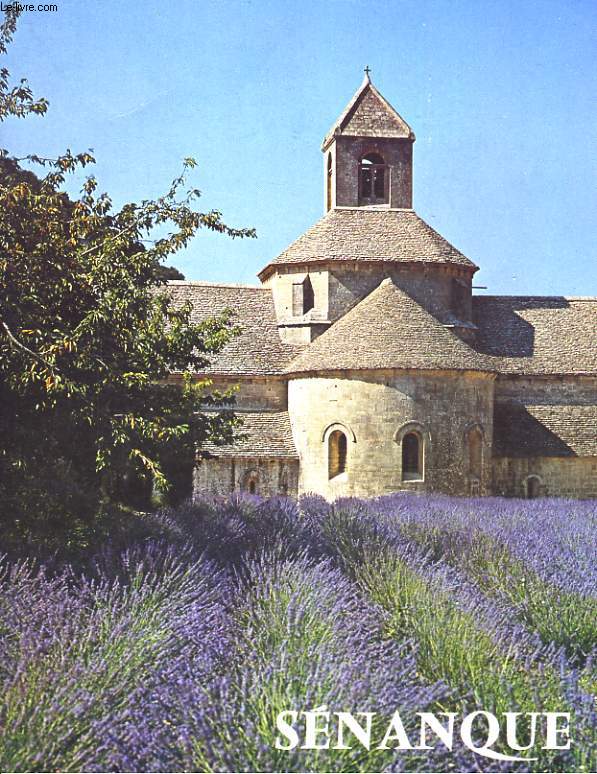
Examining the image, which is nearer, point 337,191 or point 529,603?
point 529,603

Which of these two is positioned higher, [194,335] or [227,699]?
[194,335]

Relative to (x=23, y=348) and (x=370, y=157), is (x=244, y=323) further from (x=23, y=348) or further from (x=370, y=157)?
(x=23, y=348)

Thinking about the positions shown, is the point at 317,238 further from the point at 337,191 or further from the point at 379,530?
the point at 379,530

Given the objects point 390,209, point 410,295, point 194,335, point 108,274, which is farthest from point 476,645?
point 390,209

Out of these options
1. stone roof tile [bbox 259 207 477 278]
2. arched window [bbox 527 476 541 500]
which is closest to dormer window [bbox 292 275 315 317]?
stone roof tile [bbox 259 207 477 278]

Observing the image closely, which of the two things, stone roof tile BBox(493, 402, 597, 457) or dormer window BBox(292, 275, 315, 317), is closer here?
stone roof tile BBox(493, 402, 597, 457)

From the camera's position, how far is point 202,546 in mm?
10219

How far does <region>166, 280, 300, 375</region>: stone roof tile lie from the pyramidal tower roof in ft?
19.3

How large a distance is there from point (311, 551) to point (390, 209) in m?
21.2

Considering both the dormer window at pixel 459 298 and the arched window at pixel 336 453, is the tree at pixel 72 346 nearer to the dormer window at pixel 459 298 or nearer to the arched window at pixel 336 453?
the arched window at pixel 336 453

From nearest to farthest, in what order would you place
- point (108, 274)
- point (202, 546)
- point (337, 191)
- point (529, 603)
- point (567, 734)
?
1. point (567, 734)
2. point (529, 603)
3. point (108, 274)
4. point (202, 546)
5. point (337, 191)

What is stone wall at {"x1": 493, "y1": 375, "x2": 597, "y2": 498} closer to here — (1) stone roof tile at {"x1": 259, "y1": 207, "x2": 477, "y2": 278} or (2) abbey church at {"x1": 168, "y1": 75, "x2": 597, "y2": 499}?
(2) abbey church at {"x1": 168, "y1": 75, "x2": 597, "y2": 499}

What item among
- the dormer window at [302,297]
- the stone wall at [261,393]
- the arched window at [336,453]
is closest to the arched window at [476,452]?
the arched window at [336,453]

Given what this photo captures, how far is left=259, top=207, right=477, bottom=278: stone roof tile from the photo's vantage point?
28.0 meters
